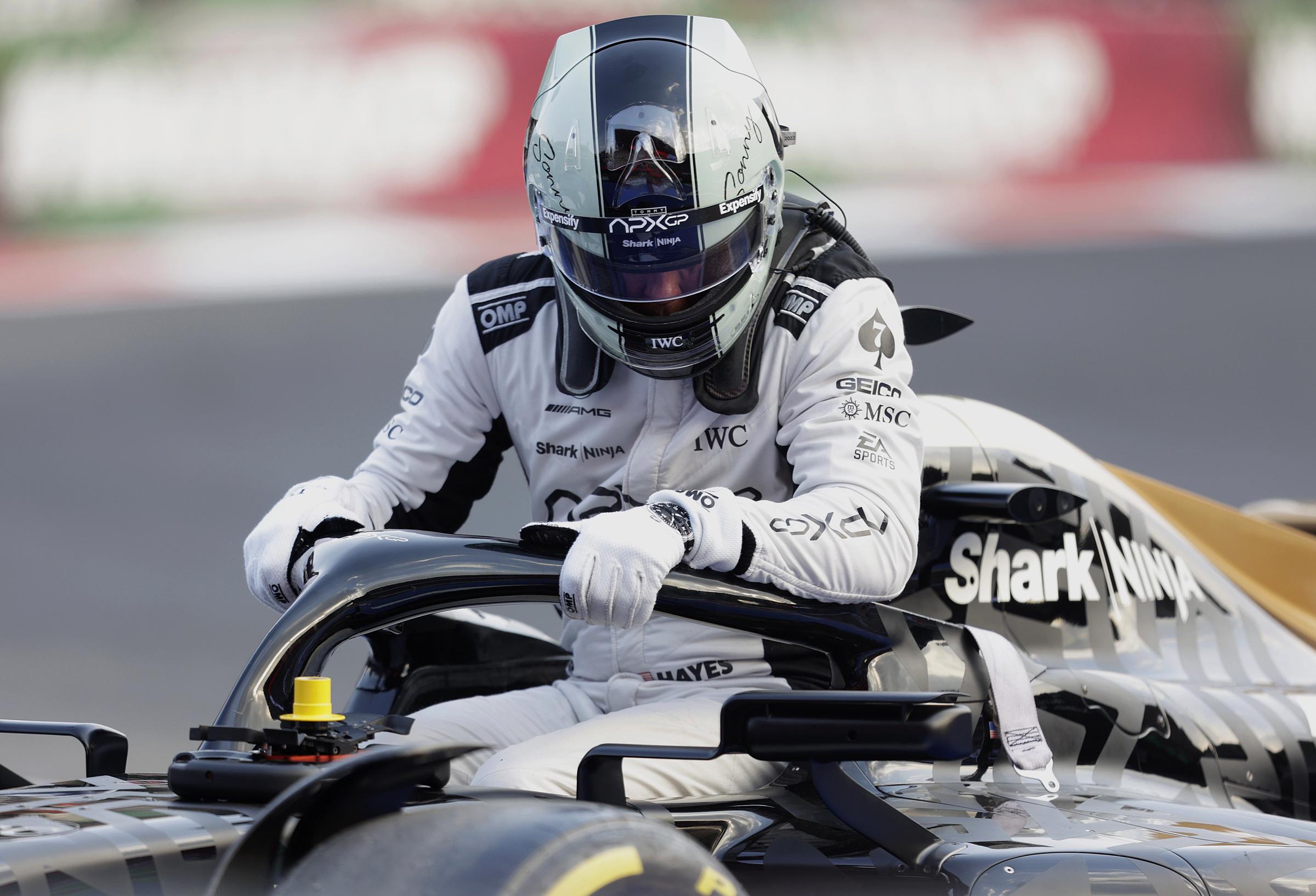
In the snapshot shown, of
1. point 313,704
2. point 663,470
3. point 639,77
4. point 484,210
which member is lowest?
point 313,704

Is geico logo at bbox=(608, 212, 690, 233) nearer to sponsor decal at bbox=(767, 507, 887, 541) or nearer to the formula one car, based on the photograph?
the formula one car

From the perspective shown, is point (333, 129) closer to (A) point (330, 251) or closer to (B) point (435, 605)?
(A) point (330, 251)

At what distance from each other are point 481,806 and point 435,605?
1.70 ft

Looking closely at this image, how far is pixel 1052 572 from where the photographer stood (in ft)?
8.99

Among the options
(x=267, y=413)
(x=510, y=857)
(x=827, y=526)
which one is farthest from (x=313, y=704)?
(x=267, y=413)

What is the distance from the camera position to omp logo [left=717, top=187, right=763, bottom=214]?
2.28 metres

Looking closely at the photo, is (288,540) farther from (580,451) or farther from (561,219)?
(561,219)

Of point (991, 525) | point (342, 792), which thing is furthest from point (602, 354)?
point (342, 792)

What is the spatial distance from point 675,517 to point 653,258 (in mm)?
442

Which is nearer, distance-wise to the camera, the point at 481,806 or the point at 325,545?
the point at 481,806

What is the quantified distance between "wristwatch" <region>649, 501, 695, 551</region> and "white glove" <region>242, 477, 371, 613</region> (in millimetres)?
490

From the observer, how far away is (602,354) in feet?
8.03

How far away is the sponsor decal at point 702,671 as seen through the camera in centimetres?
232

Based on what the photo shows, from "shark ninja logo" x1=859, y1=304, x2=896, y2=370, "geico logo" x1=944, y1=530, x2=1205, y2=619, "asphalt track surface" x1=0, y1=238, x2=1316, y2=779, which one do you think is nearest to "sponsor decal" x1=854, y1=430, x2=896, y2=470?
"shark ninja logo" x1=859, y1=304, x2=896, y2=370
